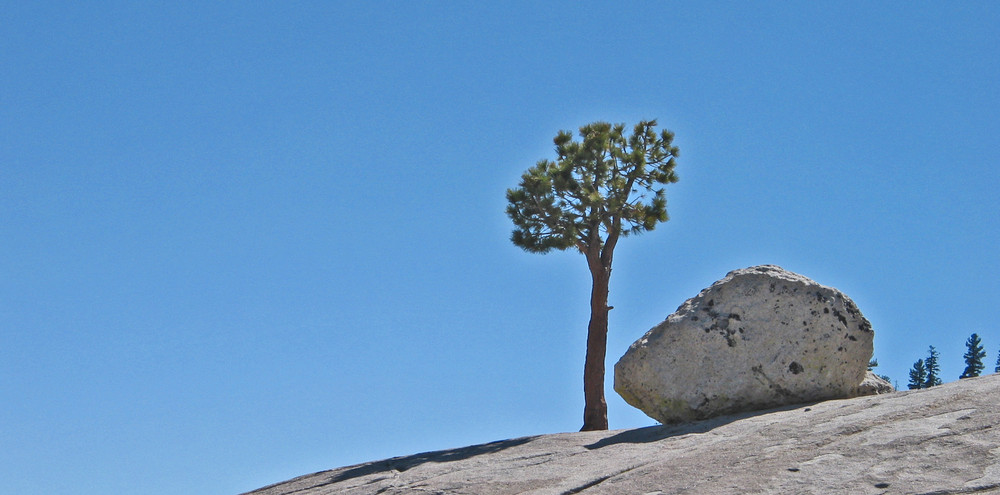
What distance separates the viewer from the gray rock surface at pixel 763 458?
1279 cm

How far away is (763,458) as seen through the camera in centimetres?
1441

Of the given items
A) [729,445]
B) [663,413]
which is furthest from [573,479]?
[663,413]

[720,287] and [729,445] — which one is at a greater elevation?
[720,287]

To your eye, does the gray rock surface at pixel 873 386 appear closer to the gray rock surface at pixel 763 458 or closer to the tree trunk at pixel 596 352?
the gray rock surface at pixel 763 458

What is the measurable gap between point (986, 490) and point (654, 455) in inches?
215

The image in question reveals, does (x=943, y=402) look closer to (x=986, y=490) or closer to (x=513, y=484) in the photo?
(x=986, y=490)

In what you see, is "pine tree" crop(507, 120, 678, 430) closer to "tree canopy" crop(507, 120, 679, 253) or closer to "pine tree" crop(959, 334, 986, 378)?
"tree canopy" crop(507, 120, 679, 253)

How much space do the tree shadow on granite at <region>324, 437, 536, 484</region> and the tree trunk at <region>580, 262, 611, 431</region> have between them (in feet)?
15.3

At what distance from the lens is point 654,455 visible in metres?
16.1

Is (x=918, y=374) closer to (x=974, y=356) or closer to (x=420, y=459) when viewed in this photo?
(x=974, y=356)

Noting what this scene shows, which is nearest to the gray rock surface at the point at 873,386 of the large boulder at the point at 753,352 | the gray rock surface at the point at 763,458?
the large boulder at the point at 753,352

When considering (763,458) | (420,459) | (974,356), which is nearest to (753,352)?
(763,458)

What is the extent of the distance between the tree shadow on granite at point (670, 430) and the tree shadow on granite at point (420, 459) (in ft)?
6.51

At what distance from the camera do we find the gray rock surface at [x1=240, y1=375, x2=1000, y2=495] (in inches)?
504
